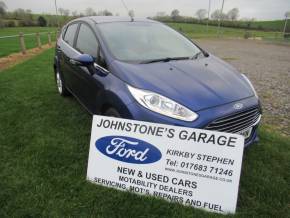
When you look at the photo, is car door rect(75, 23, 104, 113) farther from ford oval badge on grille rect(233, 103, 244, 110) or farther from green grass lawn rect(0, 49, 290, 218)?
ford oval badge on grille rect(233, 103, 244, 110)

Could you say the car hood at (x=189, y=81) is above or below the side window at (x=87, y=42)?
below

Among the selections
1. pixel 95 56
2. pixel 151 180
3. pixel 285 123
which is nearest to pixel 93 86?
pixel 95 56

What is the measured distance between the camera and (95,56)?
3.61m

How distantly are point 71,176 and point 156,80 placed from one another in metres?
1.31

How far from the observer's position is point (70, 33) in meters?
5.05

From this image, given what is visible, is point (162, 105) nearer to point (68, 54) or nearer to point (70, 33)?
point (68, 54)

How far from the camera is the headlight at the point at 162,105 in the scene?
2.62 m

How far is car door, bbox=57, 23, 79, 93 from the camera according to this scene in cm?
450

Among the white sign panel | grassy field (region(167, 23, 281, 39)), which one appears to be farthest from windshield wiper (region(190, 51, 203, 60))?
grassy field (region(167, 23, 281, 39))

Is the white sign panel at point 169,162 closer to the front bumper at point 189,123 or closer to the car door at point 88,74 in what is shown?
the front bumper at point 189,123

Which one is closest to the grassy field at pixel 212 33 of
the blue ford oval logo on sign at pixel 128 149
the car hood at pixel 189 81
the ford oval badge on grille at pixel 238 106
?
the car hood at pixel 189 81

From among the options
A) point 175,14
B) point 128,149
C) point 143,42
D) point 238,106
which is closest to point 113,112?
point 128,149

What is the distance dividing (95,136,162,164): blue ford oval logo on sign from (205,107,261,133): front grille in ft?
1.87

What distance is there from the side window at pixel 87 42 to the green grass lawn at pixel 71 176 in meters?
1.06
